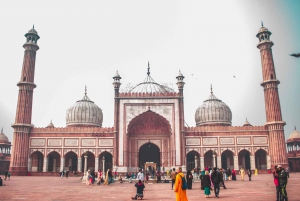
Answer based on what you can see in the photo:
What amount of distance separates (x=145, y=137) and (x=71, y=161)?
8567 mm

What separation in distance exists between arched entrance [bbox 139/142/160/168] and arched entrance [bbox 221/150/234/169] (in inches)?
285

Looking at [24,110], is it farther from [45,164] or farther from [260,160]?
[260,160]

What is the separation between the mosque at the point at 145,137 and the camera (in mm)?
31281

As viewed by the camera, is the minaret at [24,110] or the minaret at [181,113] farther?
the minaret at [181,113]

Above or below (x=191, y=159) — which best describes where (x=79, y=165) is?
below

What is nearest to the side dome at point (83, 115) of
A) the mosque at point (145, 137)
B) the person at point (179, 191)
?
the mosque at point (145, 137)

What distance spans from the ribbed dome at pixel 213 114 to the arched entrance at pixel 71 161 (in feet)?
52.2

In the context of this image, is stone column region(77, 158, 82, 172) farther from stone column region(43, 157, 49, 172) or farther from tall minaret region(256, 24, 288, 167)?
tall minaret region(256, 24, 288, 167)

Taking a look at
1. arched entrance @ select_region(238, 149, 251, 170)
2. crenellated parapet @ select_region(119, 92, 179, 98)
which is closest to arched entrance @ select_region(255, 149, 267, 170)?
arched entrance @ select_region(238, 149, 251, 170)

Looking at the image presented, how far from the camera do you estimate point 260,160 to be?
112ft

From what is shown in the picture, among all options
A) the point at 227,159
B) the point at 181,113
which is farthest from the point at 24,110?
the point at 227,159

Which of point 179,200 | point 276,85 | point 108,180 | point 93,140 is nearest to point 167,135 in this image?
point 93,140

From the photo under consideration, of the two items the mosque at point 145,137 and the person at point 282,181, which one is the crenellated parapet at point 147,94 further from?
the person at point 282,181

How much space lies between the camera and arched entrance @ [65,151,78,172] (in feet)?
112
